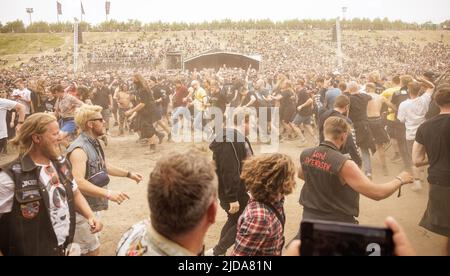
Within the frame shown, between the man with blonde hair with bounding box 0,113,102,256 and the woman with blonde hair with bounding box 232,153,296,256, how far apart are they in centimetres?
125

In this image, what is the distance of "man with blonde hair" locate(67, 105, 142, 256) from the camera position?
294cm

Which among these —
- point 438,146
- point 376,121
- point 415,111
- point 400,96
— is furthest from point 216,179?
point 400,96

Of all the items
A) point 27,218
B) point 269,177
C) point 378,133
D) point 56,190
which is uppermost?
point 269,177

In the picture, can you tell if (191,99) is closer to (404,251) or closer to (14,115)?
(14,115)

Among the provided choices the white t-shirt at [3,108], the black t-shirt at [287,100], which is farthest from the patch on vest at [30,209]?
the black t-shirt at [287,100]

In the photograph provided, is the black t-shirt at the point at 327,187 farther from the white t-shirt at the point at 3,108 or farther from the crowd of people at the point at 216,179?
the white t-shirt at the point at 3,108

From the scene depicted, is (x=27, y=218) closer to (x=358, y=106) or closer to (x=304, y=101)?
(x=358, y=106)

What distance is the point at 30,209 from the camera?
2252 mm

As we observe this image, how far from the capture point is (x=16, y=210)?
221cm

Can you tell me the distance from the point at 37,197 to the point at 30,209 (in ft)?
0.27

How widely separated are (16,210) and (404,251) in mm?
2182

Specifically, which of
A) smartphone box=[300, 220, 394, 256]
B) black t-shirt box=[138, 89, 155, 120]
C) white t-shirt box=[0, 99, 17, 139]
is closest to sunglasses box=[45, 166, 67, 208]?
smartphone box=[300, 220, 394, 256]

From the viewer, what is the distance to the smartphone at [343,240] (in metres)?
1.11
